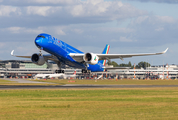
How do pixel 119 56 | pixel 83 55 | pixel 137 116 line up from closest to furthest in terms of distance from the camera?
pixel 137 116 → pixel 83 55 → pixel 119 56

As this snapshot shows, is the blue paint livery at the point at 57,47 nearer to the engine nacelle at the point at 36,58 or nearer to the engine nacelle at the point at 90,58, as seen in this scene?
the engine nacelle at the point at 90,58

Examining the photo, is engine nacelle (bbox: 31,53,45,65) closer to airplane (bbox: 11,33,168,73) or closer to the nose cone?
airplane (bbox: 11,33,168,73)

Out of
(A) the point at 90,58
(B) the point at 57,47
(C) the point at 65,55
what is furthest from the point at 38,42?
(A) the point at 90,58

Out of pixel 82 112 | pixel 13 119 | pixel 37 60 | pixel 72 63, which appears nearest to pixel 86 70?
pixel 72 63

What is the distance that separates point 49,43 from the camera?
2035 inches

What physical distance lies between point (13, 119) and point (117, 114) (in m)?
8.29

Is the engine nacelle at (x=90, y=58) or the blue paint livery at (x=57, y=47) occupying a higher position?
the blue paint livery at (x=57, y=47)

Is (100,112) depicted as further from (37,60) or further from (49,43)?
(37,60)

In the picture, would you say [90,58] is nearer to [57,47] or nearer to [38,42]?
[57,47]

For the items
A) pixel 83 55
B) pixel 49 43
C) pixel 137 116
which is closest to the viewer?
pixel 137 116

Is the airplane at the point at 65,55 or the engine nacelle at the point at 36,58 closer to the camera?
the airplane at the point at 65,55

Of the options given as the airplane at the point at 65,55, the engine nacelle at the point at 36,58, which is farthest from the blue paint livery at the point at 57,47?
the engine nacelle at the point at 36,58

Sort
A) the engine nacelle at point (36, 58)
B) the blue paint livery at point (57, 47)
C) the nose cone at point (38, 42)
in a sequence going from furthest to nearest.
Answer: the engine nacelle at point (36, 58) < the blue paint livery at point (57, 47) < the nose cone at point (38, 42)

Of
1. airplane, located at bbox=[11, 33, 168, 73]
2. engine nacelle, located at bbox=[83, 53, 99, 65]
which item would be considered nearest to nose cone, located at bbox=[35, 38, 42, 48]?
airplane, located at bbox=[11, 33, 168, 73]
